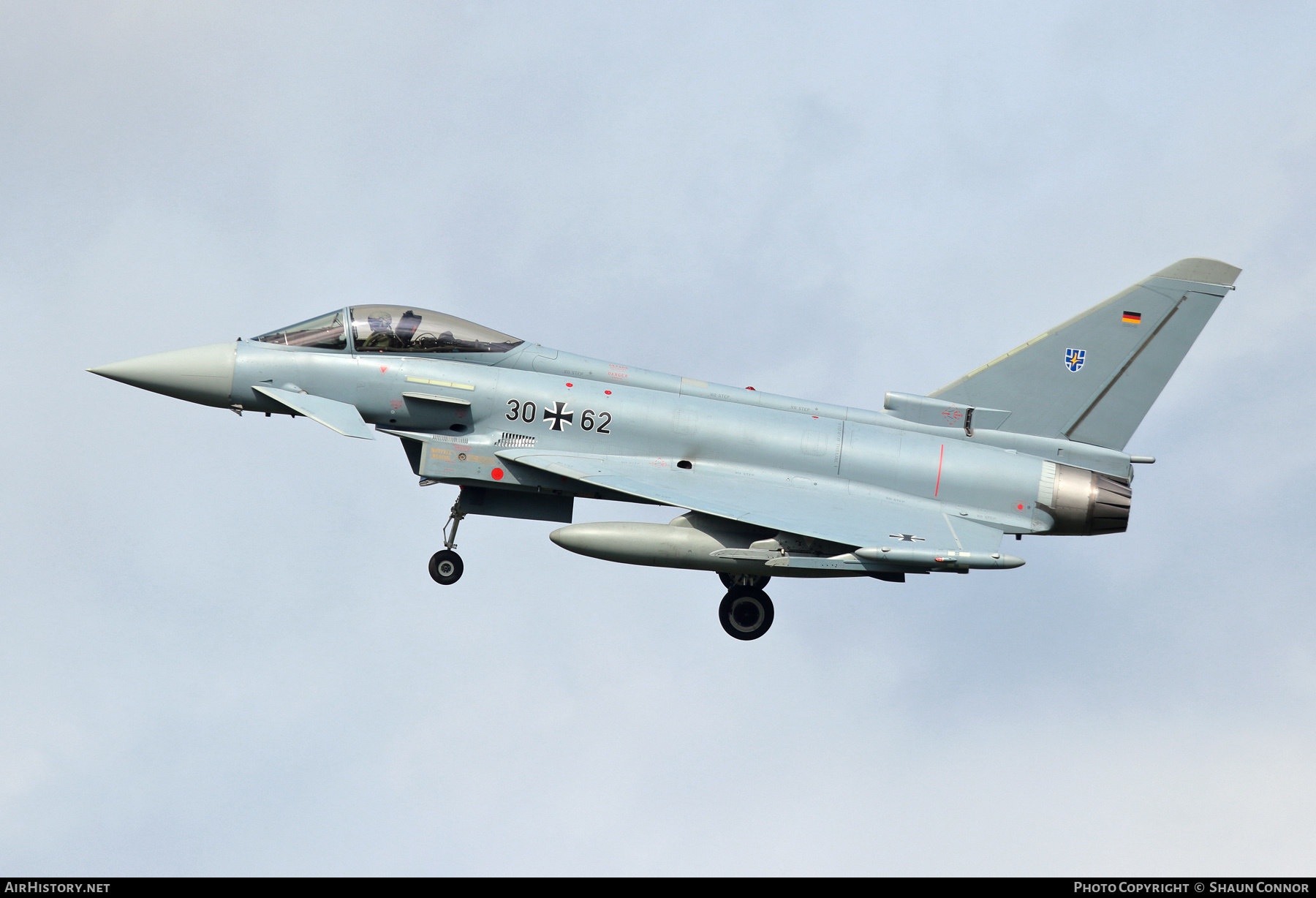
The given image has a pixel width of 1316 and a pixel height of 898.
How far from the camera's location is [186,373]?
19797 mm

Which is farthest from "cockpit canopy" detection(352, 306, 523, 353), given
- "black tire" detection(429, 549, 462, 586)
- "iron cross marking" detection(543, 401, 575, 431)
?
"black tire" detection(429, 549, 462, 586)

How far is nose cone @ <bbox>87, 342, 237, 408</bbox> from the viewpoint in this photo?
19781 millimetres

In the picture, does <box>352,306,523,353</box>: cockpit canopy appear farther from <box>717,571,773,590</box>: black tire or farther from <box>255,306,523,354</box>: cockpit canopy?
<box>717,571,773,590</box>: black tire

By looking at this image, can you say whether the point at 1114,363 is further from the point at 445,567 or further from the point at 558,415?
the point at 445,567

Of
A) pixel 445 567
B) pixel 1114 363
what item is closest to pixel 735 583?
pixel 445 567

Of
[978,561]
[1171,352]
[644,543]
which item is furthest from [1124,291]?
[644,543]

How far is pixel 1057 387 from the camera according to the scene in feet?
67.8

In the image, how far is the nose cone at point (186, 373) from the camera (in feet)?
64.9

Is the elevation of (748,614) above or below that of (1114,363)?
below

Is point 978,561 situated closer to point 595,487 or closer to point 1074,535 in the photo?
point 1074,535

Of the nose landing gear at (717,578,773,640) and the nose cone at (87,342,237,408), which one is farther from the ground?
the nose cone at (87,342,237,408)

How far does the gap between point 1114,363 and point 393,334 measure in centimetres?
1056

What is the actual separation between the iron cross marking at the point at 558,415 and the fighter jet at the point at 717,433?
2 cm

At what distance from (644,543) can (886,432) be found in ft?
13.2
